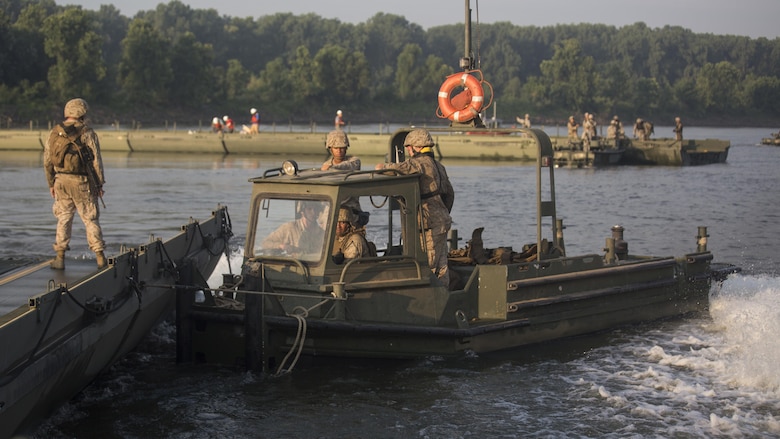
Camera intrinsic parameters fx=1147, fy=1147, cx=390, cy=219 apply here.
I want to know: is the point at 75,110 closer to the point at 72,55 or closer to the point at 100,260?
the point at 100,260

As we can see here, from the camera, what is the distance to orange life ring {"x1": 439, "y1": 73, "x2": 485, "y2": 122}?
13.5 meters

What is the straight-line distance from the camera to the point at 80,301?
9.98m

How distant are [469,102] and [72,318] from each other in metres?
5.75

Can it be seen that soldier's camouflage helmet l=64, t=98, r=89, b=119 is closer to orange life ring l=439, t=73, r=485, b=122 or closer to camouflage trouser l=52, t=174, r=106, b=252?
camouflage trouser l=52, t=174, r=106, b=252

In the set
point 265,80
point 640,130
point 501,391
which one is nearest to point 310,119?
point 265,80

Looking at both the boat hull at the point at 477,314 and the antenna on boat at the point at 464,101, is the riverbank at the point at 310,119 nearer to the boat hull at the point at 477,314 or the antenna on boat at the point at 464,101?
the boat hull at the point at 477,314

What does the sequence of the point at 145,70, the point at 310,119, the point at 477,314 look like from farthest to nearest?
1. the point at 310,119
2. the point at 145,70
3. the point at 477,314

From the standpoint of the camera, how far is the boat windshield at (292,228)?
11648 mm

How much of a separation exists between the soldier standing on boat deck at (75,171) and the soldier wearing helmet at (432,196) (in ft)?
9.92

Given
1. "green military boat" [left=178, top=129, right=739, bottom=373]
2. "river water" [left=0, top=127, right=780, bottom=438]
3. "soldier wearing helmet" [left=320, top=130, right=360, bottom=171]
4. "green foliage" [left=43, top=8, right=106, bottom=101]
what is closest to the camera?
"river water" [left=0, top=127, right=780, bottom=438]

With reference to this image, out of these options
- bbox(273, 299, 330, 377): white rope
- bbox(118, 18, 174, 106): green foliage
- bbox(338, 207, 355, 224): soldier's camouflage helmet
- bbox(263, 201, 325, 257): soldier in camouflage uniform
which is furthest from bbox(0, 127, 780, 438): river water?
bbox(118, 18, 174, 106): green foliage

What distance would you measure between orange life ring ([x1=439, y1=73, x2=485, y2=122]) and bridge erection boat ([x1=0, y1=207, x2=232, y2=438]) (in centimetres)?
361

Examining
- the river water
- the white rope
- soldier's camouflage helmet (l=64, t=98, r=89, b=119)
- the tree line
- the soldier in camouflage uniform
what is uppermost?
the tree line

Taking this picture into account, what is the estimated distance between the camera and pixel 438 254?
40.5 feet
